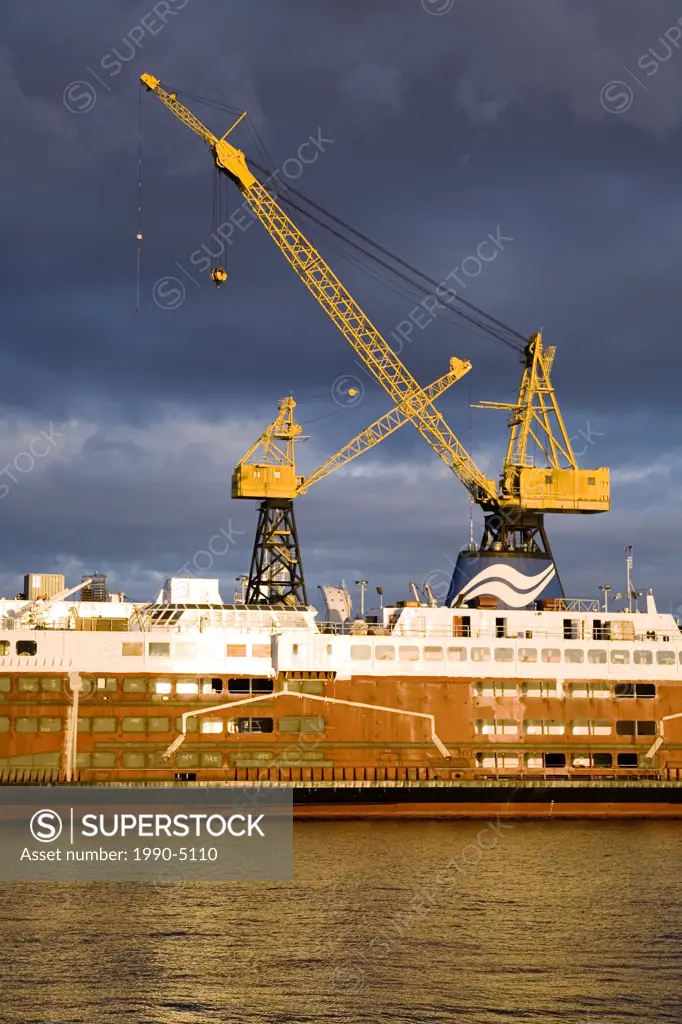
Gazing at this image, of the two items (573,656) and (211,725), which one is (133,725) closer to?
(211,725)

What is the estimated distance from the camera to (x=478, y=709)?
5656cm

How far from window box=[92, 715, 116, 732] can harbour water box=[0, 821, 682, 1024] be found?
35.1ft

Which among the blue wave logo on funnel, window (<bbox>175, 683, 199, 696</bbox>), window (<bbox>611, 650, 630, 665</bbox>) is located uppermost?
the blue wave logo on funnel

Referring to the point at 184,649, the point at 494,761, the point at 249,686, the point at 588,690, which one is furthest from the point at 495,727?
the point at 184,649

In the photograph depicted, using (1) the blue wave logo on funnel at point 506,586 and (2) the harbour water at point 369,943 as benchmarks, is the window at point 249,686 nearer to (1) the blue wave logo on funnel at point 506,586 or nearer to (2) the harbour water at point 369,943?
(2) the harbour water at point 369,943

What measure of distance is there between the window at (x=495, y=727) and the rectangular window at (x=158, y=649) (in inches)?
573

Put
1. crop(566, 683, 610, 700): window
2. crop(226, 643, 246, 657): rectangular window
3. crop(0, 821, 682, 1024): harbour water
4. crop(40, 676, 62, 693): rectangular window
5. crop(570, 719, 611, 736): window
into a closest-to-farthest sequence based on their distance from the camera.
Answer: crop(0, 821, 682, 1024): harbour water
crop(40, 676, 62, 693): rectangular window
crop(226, 643, 246, 657): rectangular window
crop(570, 719, 611, 736): window
crop(566, 683, 610, 700): window

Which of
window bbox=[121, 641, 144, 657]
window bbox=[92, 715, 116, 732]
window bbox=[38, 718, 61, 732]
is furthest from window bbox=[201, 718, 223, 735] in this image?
window bbox=[38, 718, 61, 732]

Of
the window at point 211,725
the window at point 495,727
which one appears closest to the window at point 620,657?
the window at point 495,727

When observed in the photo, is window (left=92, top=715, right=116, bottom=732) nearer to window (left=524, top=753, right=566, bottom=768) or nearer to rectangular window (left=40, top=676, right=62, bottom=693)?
rectangular window (left=40, top=676, right=62, bottom=693)

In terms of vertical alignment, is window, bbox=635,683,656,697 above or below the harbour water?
above

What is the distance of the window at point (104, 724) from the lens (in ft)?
172

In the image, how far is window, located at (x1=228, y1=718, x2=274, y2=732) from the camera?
177ft

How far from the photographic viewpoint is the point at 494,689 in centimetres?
5700
